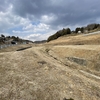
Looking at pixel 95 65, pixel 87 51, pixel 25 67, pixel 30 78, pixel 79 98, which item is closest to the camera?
pixel 79 98

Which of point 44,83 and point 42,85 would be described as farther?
point 44,83

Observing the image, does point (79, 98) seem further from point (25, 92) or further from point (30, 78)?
point (30, 78)

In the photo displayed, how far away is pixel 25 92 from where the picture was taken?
925 centimetres

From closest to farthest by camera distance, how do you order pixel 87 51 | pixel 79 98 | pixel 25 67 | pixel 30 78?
pixel 79 98
pixel 30 78
pixel 25 67
pixel 87 51

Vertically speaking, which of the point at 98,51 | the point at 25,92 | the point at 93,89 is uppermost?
the point at 98,51

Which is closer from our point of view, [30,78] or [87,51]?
[30,78]

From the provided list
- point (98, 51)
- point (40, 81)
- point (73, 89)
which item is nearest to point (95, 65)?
point (98, 51)

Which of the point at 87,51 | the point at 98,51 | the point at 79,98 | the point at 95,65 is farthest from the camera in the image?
the point at 87,51

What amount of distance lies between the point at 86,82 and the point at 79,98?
2994 millimetres

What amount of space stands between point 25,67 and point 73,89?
6.53 m

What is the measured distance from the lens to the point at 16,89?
A: 31.4 feet

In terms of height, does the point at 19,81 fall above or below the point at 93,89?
above

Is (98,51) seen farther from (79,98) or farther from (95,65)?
(79,98)

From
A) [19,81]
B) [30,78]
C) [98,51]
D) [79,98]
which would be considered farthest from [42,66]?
[98,51]
